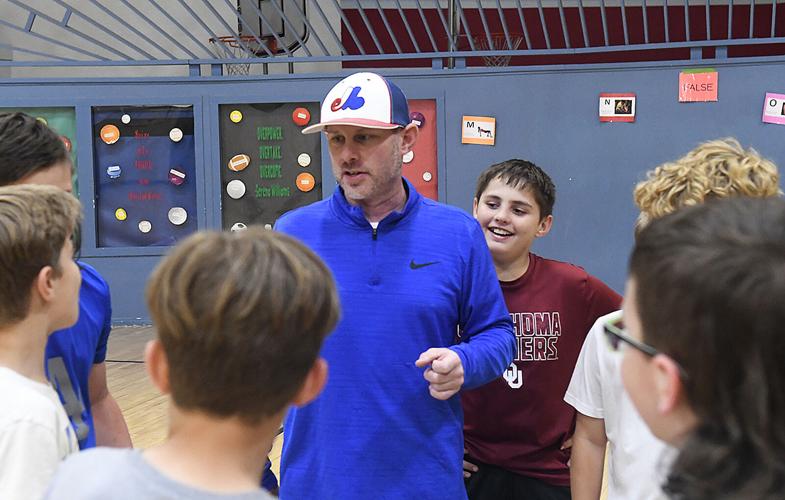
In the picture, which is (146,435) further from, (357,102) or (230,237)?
(230,237)

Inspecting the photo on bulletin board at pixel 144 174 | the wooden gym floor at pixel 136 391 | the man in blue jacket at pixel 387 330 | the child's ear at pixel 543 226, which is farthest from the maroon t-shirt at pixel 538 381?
the photo on bulletin board at pixel 144 174

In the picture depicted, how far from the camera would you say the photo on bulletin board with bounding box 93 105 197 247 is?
6.49 m

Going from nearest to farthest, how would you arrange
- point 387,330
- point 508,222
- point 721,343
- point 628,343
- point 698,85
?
point 721,343 → point 628,343 → point 387,330 → point 508,222 → point 698,85

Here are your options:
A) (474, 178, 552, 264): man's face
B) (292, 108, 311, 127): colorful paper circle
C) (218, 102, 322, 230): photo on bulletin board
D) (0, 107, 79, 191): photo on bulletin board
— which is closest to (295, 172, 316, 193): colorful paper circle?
(218, 102, 322, 230): photo on bulletin board

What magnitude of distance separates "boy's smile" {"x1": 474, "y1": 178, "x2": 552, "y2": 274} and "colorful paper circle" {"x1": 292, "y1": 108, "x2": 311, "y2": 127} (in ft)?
13.3

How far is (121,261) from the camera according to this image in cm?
654

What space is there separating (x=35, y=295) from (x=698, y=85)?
5.38 metres

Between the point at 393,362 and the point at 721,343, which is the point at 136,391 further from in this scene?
the point at 721,343

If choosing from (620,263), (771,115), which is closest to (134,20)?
(620,263)

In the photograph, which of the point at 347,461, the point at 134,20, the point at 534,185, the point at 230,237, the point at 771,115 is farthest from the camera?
the point at 134,20

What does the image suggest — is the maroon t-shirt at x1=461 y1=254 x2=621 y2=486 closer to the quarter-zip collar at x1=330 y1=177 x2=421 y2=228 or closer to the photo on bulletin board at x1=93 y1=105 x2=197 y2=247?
the quarter-zip collar at x1=330 y1=177 x2=421 y2=228

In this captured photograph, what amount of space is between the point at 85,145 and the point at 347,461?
5194 millimetres

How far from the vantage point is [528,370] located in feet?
7.70

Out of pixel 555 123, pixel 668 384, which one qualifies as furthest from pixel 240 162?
pixel 668 384
